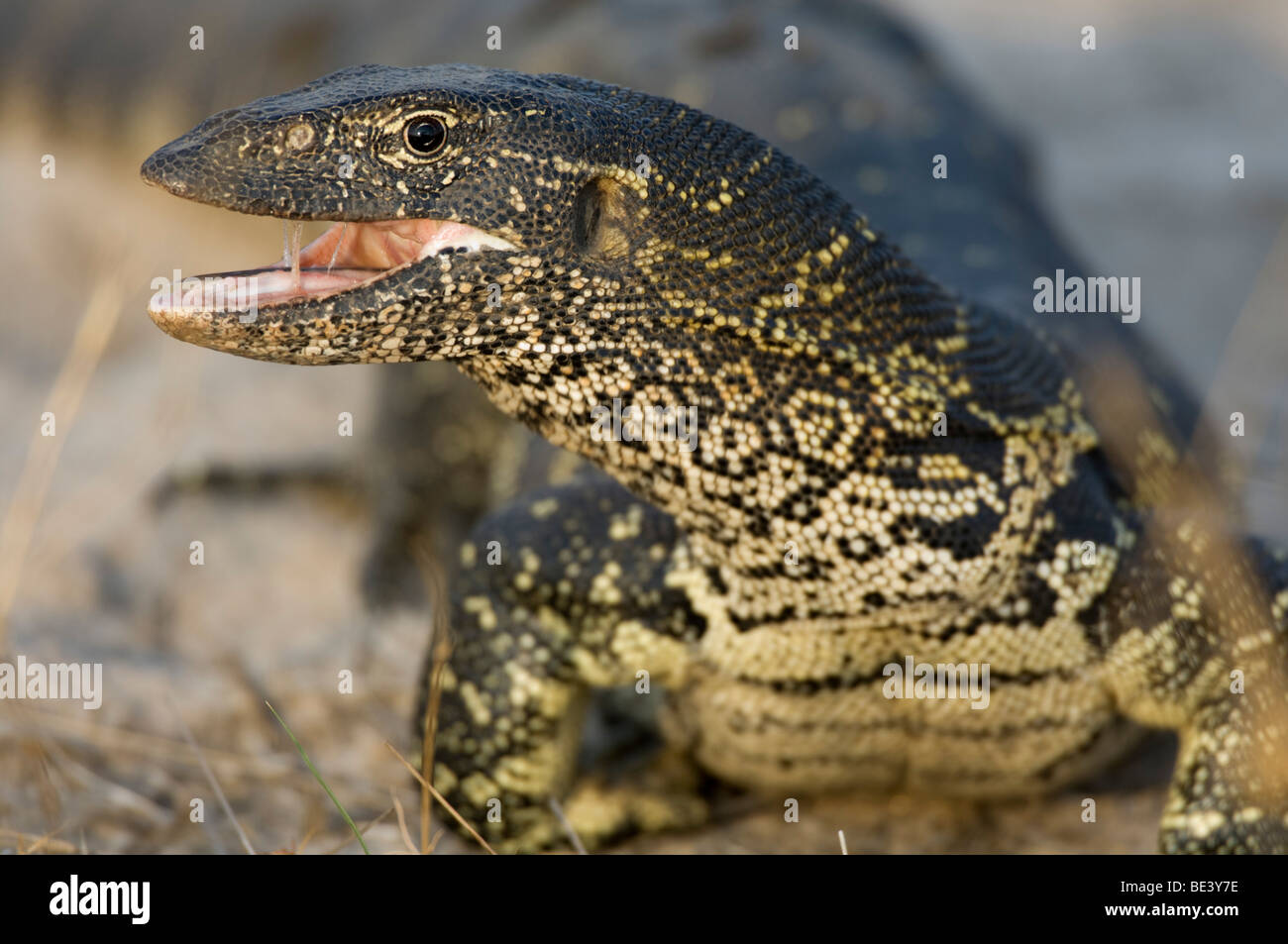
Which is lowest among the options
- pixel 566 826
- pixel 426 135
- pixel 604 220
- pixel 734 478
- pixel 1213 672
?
pixel 566 826

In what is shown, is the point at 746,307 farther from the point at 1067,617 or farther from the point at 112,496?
the point at 112,496

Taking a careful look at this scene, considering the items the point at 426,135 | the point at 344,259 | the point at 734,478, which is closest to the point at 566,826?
the point at 734,478

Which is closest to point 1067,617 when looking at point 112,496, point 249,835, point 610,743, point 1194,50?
point 610,743

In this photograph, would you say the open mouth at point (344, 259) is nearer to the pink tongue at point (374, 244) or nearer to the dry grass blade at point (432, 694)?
the pink tongue at point (374, 244)

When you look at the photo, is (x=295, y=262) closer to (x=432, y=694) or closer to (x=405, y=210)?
(x=405, y=210)

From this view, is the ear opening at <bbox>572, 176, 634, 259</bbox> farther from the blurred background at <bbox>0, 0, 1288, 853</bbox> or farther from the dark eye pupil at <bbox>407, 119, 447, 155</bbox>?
the blurred background at <bbox>0, 0, 1288, 853</bbox>

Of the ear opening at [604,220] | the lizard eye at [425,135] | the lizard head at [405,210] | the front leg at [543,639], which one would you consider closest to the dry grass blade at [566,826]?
the front leg at [543,639]
